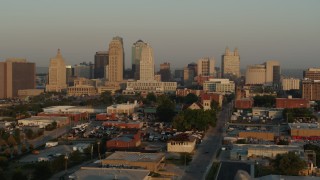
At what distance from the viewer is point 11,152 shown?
45.8 ft

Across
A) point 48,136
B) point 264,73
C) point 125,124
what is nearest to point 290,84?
point 264,73

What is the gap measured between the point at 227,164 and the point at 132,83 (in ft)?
112

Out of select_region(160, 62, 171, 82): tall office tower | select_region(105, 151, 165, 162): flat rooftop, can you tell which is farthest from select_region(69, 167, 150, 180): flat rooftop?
select_region(160, 62, 171, 82): tall office tower

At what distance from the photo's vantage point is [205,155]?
1405 cm

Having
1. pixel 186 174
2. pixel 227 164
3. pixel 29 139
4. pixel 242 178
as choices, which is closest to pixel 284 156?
pixel 227 164

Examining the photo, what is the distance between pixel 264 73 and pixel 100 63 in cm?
2194

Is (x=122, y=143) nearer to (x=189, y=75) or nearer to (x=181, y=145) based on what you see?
(x=181, y=145)

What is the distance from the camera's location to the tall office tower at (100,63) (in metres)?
64.2

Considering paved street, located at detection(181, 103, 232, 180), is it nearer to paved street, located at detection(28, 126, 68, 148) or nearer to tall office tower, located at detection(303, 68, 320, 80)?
paved street, located at detection(28, 126, 68, 148)

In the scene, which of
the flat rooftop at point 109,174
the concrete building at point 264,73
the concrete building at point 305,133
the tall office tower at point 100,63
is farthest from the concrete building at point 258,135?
the tall office tower at point 100,63

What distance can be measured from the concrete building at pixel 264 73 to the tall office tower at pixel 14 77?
26.2 metres

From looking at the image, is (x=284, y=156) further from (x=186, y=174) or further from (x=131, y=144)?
(x=131, y=144)

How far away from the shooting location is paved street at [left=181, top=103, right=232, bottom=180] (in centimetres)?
1155

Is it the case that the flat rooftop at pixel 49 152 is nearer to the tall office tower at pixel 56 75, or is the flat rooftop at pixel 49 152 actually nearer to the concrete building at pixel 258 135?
the concrete building at pixel 258 135
